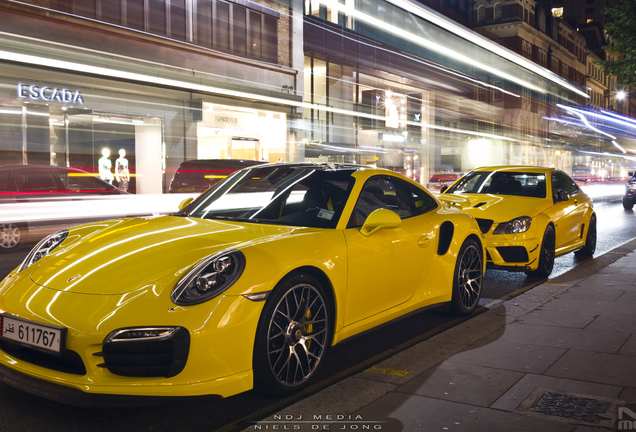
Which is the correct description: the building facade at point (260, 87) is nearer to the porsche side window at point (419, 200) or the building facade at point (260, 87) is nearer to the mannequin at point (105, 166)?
the mannequin at point (105, 166)

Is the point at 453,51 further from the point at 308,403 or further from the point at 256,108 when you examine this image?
the point at 308,403

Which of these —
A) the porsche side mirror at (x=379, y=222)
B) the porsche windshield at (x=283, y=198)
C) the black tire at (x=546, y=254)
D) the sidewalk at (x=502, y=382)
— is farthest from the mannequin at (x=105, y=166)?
the sidewalk at (x=502, y=382)

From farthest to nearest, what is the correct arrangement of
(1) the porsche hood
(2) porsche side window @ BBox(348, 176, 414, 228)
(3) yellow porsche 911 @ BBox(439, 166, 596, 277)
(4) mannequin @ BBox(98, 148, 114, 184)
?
(4) mannequin @ BBox(98, 148, 114, 184), (3) yellow porsche 911 @ BBox(439, 166, 596, 277), (2) porsche side window @ BBox(348, 176, 414, 228), (1) the porsche hood

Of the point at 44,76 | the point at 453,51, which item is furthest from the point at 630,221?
the point at 44,76

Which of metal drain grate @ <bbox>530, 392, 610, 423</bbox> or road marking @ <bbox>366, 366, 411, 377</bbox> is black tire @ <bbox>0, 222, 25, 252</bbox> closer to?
Result: road marking @ <bbox>366, 366, 411, 377</bbox>

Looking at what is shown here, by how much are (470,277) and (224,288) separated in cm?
318

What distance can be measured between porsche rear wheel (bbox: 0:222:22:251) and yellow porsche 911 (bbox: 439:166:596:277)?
7588 millimetres

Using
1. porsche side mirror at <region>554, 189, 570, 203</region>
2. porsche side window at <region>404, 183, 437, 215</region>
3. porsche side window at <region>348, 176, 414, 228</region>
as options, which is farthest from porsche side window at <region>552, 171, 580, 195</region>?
porsche side window at <region>348, 176, 414, 228</region>

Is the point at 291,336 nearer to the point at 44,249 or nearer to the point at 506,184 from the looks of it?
the point at 44,249

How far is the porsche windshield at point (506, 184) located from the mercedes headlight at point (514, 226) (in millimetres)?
989

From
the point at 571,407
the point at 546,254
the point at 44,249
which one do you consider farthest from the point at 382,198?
the point at 546,254

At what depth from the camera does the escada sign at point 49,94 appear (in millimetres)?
10500

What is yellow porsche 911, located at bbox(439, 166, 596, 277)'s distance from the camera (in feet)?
23.8

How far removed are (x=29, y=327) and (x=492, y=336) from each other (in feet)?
10.9
